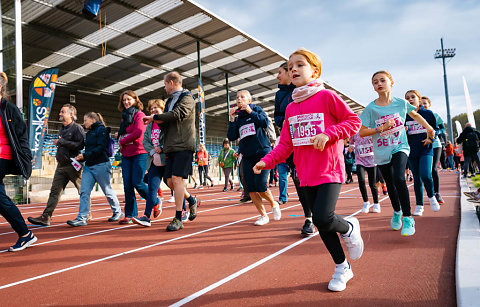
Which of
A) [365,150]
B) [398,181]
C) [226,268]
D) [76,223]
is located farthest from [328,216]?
[76,223]

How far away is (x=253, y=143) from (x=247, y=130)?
22 centimetres

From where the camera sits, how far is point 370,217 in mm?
5531

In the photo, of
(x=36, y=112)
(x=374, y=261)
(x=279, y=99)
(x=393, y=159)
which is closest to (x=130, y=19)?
(x=36, y=112)

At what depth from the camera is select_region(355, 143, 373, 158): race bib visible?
6133 millimetres

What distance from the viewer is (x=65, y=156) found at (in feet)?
19.3

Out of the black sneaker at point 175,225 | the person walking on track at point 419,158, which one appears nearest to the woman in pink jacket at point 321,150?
A: the black sneaker at point 175,225

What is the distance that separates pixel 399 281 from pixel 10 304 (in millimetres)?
2739

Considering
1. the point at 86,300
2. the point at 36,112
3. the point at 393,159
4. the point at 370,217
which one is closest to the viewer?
the point at 86,300

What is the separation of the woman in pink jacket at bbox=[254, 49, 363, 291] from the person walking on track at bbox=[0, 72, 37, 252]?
3.07m

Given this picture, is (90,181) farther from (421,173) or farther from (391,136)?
(421,173)

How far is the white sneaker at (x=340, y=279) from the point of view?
8.00 ft

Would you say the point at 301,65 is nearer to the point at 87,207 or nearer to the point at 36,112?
the point at 87,207

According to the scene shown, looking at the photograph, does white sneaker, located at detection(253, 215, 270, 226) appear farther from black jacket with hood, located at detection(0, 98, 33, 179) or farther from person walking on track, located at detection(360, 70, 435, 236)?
black jacket with hood, located at detection(0, 98, 33, 179)

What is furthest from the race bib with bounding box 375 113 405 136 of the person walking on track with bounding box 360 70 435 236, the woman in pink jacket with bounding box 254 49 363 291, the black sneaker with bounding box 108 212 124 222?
the black sneaker with bounding box 108 212 124 222
